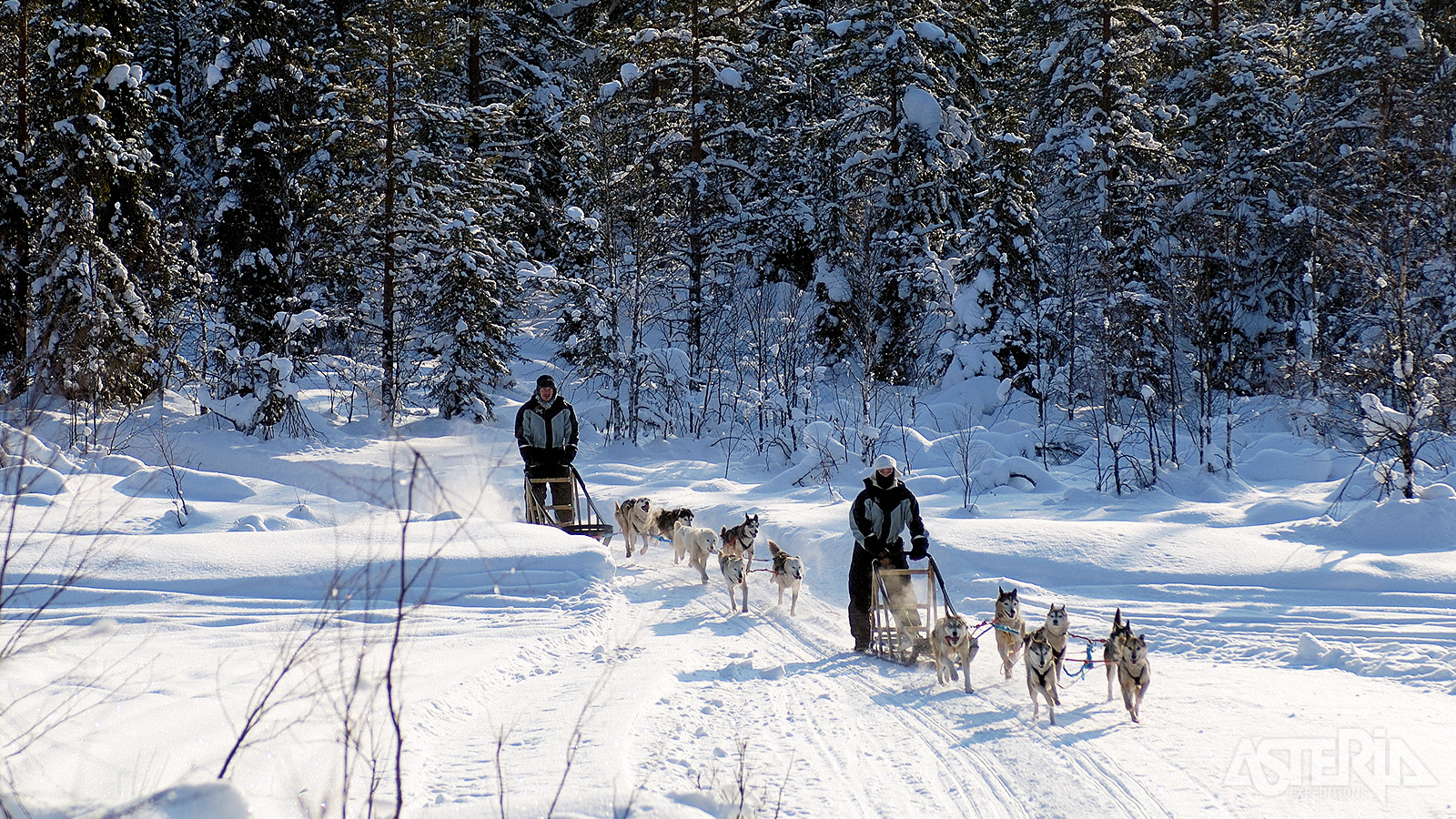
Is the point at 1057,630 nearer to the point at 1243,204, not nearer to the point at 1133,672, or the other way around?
the point at 1133,672

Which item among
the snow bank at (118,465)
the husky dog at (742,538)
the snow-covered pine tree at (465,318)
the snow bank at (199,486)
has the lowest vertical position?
the husky dog at (742,538)

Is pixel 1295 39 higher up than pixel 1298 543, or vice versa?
pixel 1295 39

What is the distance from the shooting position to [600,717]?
197 inches

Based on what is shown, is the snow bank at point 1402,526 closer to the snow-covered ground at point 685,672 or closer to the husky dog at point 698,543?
the snow-covered ground at point 685,672

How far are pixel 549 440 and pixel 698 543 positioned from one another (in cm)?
224

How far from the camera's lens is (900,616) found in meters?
6.64

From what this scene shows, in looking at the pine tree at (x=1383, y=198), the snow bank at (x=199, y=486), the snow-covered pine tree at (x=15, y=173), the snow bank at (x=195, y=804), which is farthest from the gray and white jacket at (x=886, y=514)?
the snow-covered pine tree at (x=15, y=173)

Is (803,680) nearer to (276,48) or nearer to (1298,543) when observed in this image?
(1298,543)

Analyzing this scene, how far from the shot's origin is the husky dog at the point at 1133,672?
18.0 feet

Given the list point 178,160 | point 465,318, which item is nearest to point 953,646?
point 465,318

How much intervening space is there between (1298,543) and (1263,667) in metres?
3.52

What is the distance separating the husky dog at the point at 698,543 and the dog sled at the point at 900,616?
227cm

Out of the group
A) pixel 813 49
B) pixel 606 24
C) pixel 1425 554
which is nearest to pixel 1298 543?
pixel 1425 554

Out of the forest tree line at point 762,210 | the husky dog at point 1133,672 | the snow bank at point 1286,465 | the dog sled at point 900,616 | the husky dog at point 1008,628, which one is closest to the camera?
the husky dog at point 1133,672
